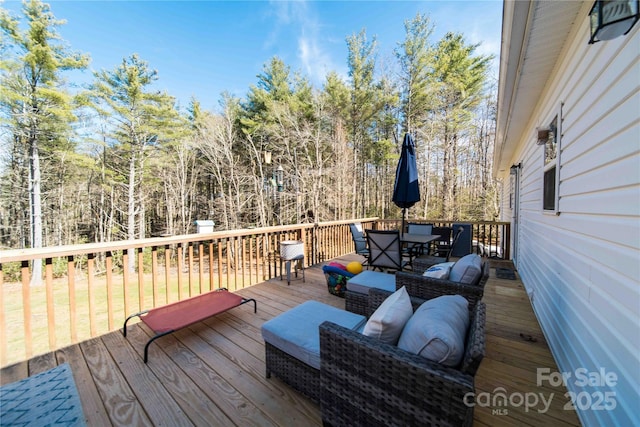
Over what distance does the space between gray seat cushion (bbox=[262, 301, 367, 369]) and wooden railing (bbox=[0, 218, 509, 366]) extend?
1.25m

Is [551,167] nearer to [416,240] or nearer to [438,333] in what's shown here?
[416,240]

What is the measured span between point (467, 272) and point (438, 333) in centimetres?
133

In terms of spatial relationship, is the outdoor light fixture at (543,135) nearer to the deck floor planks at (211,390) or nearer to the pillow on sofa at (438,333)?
the pillow on sofa at (438,333)

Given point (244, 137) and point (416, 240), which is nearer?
point (416, 240)

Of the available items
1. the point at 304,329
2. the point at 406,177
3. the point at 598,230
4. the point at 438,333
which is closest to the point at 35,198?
the point at 304,329

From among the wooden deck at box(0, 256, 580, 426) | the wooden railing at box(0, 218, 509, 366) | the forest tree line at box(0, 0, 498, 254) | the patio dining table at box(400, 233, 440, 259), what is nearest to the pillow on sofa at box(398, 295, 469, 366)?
the wooden deck at box(0, 256, 580, 426)

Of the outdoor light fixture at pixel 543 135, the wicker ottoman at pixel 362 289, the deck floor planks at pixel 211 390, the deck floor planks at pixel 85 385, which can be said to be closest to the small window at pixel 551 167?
the outdoor light fixture at pixel 543 135

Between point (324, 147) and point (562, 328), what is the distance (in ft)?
36.9

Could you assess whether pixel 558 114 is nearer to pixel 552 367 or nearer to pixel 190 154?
pixel 552 367

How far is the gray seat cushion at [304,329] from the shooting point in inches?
64.0

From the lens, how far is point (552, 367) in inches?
79.7

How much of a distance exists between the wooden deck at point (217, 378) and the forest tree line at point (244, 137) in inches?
311

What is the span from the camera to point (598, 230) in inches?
57.8

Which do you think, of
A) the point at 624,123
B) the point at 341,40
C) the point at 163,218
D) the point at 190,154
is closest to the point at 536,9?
the point at 624,123
